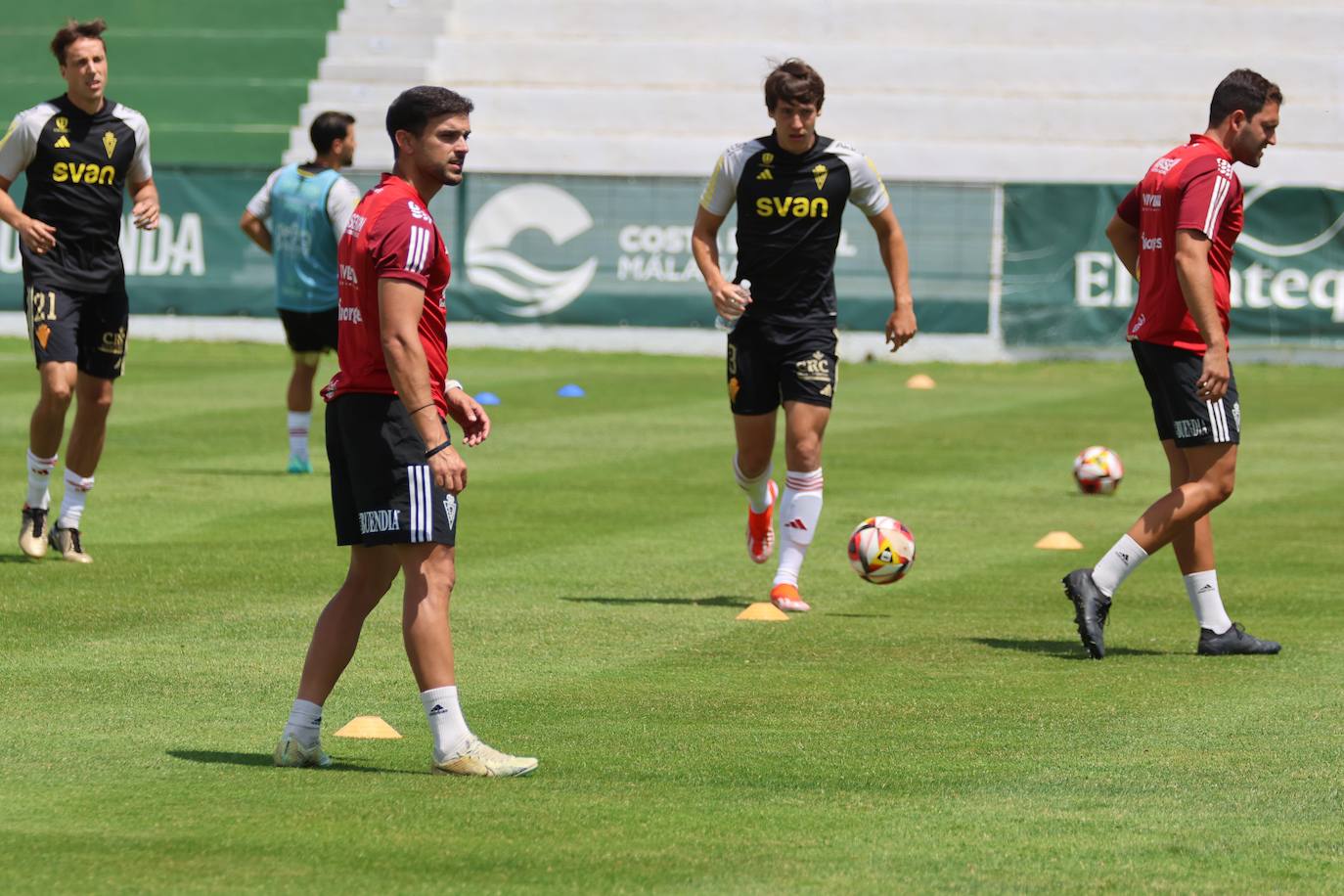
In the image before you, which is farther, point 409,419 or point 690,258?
Result: point 690,258

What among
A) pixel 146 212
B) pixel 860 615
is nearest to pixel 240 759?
pixel 860 615

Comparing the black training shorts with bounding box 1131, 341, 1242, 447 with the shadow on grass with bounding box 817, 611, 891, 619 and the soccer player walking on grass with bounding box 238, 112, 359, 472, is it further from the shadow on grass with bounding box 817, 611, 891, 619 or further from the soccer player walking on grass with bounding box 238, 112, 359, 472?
the soccer player walking on grass with bounding box 238, 112, 359, 472

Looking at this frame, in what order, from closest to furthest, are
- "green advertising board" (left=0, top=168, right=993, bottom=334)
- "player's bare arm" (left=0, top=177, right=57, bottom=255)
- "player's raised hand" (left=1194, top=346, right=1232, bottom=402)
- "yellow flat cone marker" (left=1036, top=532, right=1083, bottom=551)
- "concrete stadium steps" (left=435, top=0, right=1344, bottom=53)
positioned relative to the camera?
"player's raised hand" (left=1194, top=346, right=1232, bottom=402) < "player's bare arm" (left=0, top=177, right=57, bottom=255) < "yellow flat cone marker" (left=1036, top=532, right=1083, bottom=551) < "green advertising board" (left=0, top=168, right=993, bottom=334) < "concrete stadium steps" (left=435, top=0, right=1344, bottom=53)

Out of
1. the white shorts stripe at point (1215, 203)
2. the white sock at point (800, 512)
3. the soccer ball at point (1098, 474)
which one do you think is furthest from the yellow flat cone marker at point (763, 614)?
the soccer ball at point (1098, 474)

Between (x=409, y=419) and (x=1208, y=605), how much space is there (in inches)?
158

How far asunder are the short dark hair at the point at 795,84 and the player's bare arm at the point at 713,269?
655 mm

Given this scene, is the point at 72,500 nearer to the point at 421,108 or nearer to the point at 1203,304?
the point at 421,108

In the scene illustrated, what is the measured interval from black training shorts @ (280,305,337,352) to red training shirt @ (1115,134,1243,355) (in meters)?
7.89

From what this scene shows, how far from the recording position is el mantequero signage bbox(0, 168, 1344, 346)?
92.7ft

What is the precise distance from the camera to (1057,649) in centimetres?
896

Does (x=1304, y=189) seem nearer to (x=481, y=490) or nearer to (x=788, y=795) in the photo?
(x=481, y=490)

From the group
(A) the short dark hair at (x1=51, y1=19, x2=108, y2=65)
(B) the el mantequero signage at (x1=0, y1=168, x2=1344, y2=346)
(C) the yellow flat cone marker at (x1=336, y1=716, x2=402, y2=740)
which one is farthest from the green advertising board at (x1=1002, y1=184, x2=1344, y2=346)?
(C) the yellow flat cone marker at (x1=336, y1=716, x2=402, y2=740)

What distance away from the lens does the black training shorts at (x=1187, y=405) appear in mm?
8828

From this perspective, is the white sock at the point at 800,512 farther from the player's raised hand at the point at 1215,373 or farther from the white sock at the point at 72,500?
the white sock at the point at 72,500
